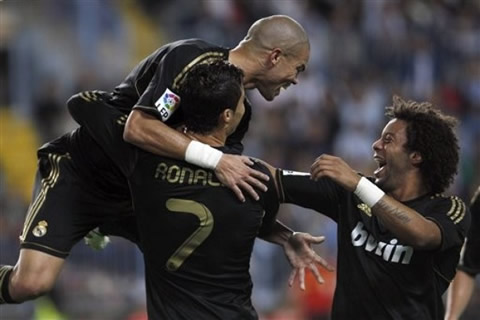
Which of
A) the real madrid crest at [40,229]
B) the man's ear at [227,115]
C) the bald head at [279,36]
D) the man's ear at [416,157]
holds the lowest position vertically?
the real madrid crest at [40,229]

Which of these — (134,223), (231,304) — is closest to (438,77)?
(134,223)

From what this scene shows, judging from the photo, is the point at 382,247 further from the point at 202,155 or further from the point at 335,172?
the point at 202,155

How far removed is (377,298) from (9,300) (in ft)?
7.01

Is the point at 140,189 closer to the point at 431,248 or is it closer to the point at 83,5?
the point at 431,248

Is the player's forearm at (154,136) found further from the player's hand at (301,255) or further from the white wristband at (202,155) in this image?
the player's hand at (301,255)

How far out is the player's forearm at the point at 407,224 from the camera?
5809 mm

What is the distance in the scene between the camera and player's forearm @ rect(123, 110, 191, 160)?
5.74 metres

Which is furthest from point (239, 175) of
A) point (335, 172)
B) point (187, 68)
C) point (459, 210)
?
point (459, 210)

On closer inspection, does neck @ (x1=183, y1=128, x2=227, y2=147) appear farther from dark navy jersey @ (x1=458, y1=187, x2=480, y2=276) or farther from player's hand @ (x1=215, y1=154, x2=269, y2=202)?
dark navy jersey @ (x1=458, y1=187, x2=480, y2=276)

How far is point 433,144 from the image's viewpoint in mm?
6195

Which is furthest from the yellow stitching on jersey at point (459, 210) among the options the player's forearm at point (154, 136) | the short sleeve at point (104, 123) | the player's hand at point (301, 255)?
the short sleeve at point (104, 123)

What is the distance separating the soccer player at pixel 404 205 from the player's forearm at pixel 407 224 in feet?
0.28

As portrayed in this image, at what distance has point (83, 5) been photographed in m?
15.0

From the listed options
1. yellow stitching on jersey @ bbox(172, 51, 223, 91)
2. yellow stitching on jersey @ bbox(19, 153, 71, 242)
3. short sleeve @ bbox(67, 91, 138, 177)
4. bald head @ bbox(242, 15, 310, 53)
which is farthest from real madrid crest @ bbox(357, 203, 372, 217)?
yellow stitching on jersey @ bbox(19, 153, 71, 242)
